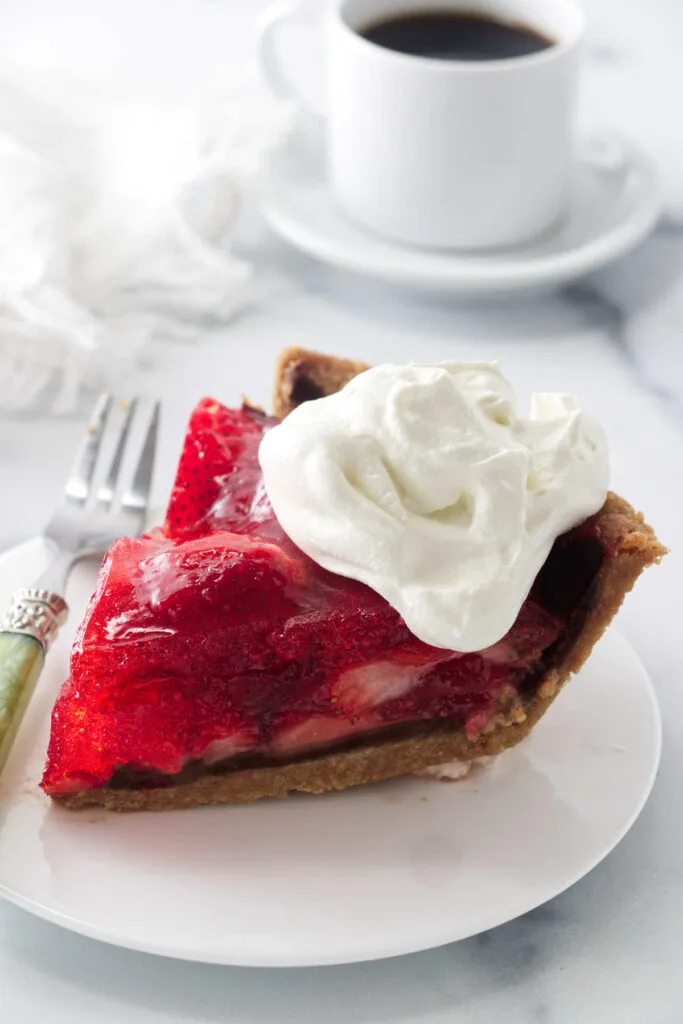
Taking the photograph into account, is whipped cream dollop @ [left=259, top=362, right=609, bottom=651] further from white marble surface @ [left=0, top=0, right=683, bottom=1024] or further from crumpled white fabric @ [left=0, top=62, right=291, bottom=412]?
crumpled white fabric @ [left=0, top=62, right=291, bottom=412]

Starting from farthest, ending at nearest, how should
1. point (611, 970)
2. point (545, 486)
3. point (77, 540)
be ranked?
1. point (77, 540)
2. point (545, 486)
3. point (611, 970)

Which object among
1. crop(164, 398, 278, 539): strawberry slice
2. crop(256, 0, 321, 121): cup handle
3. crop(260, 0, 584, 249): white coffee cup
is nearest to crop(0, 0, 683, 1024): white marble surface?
crop(260, 0, 584, 249): white coffee cup

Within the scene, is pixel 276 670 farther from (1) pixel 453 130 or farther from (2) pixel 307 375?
(1) pixel 453 130

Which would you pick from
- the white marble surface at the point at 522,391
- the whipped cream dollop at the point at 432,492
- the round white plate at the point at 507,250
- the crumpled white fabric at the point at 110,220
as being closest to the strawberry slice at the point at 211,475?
the whipped cream dollop at the point at 432,492

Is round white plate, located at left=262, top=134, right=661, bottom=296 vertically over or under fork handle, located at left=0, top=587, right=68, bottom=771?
over

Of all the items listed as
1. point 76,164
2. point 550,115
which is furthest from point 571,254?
point 76,164

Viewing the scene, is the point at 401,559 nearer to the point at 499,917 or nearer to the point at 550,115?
the point at 499,917
